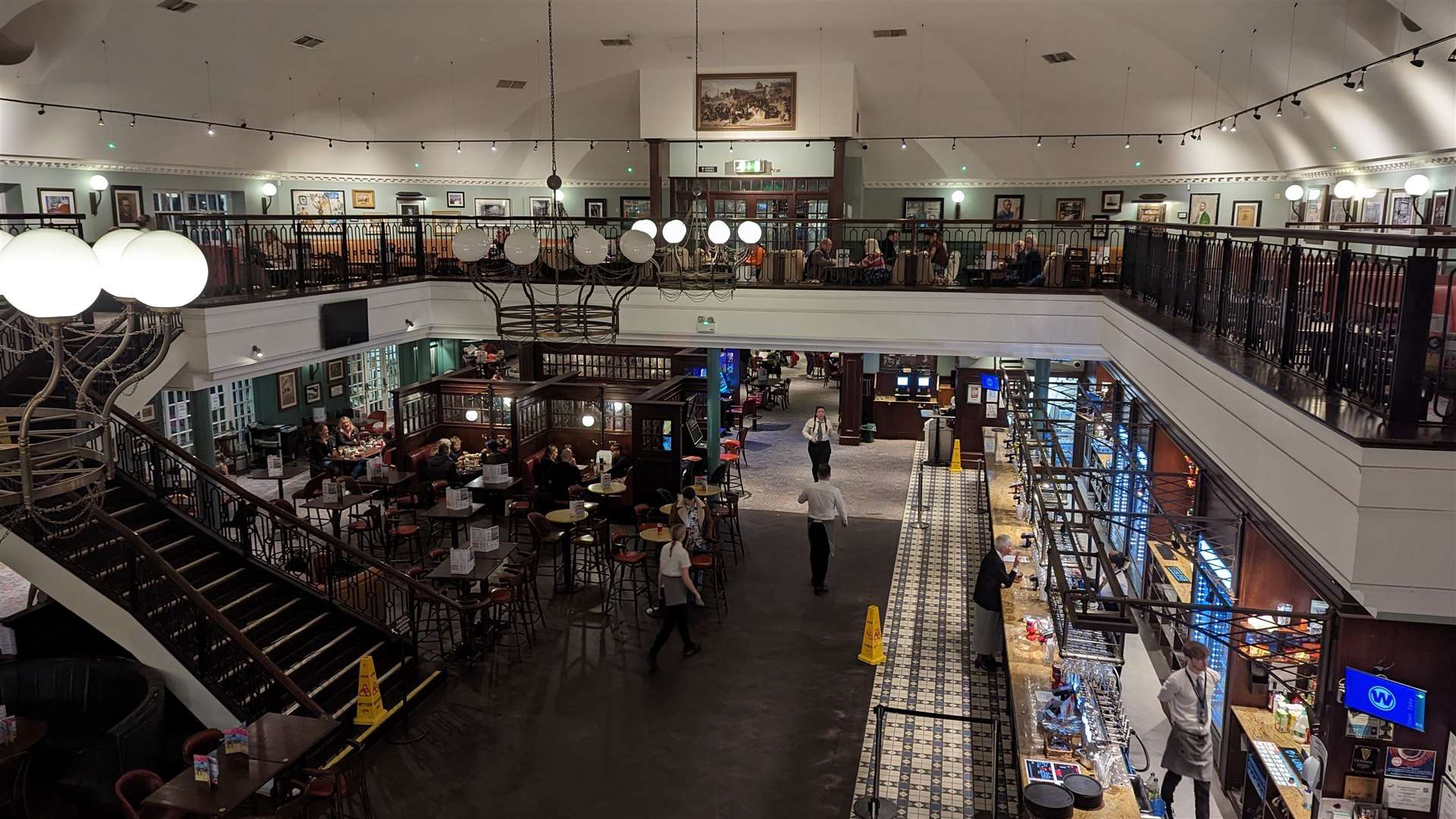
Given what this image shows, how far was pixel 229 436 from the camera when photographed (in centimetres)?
1722

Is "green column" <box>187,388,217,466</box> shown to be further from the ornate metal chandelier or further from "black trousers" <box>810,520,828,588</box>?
the ornate metal chandelier

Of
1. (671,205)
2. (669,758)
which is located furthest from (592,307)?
(671,205)

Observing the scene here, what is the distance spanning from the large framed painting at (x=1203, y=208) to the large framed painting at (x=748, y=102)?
8.21 m

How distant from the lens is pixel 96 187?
15.4 meters

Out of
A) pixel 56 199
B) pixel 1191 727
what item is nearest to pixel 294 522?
pixel 1191 727

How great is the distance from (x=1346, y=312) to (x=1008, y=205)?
633 inches

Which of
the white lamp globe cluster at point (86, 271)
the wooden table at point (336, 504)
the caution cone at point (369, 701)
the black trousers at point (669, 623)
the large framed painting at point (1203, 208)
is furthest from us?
the large framed painting at point (1203, 208)

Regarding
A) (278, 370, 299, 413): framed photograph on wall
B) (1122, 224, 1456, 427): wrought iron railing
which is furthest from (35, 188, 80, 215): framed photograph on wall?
(1122, 224, 1456, 427): wrought iron railing

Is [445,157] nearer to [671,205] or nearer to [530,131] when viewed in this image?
[530,131]

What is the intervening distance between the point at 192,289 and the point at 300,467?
16.0m

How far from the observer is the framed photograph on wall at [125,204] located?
15.9 meters

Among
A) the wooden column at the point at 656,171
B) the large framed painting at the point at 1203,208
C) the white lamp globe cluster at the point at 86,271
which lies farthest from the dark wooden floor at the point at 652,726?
the large framed painting at the point at 1203,208

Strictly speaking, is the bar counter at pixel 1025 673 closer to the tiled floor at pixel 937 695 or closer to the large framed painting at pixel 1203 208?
the tiled floor at pixel 937 695

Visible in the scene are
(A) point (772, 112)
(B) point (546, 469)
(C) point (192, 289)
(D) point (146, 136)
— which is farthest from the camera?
(A) point (772, 112)
